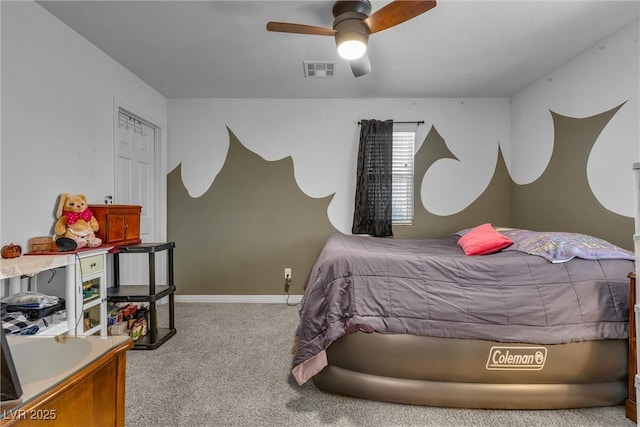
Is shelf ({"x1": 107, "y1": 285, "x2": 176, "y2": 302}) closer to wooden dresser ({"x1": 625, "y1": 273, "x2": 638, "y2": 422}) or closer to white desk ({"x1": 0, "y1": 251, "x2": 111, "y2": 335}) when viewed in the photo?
white desk ({"x1": 0, "y1": 251, "x2": 111, "y2": 335})

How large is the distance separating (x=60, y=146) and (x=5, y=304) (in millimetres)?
1108

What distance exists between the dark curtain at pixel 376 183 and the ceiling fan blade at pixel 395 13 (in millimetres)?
1759

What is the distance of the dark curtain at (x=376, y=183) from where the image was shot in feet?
12.0

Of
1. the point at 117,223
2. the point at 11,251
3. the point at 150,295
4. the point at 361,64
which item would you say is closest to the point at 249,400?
the point at 150,295

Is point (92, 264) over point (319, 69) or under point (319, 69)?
under

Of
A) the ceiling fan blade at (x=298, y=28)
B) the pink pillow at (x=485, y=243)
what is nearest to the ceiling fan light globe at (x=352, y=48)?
the ceiling fan blade at (x=298, y=28)

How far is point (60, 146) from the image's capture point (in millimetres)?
2281

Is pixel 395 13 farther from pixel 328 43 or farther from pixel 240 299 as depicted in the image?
pixel 240 299

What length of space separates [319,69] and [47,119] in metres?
2.09

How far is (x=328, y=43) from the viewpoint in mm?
2529

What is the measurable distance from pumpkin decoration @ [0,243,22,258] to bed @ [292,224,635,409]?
1658mm

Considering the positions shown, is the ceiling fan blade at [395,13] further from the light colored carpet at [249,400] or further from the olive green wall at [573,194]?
the light colored carpet at [249,400]

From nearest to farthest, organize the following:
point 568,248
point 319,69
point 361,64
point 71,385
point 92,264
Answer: point 71,385 < point 568,248 < point 92,264 < point 361,64 < point 319,69

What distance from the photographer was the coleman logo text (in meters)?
1.69
